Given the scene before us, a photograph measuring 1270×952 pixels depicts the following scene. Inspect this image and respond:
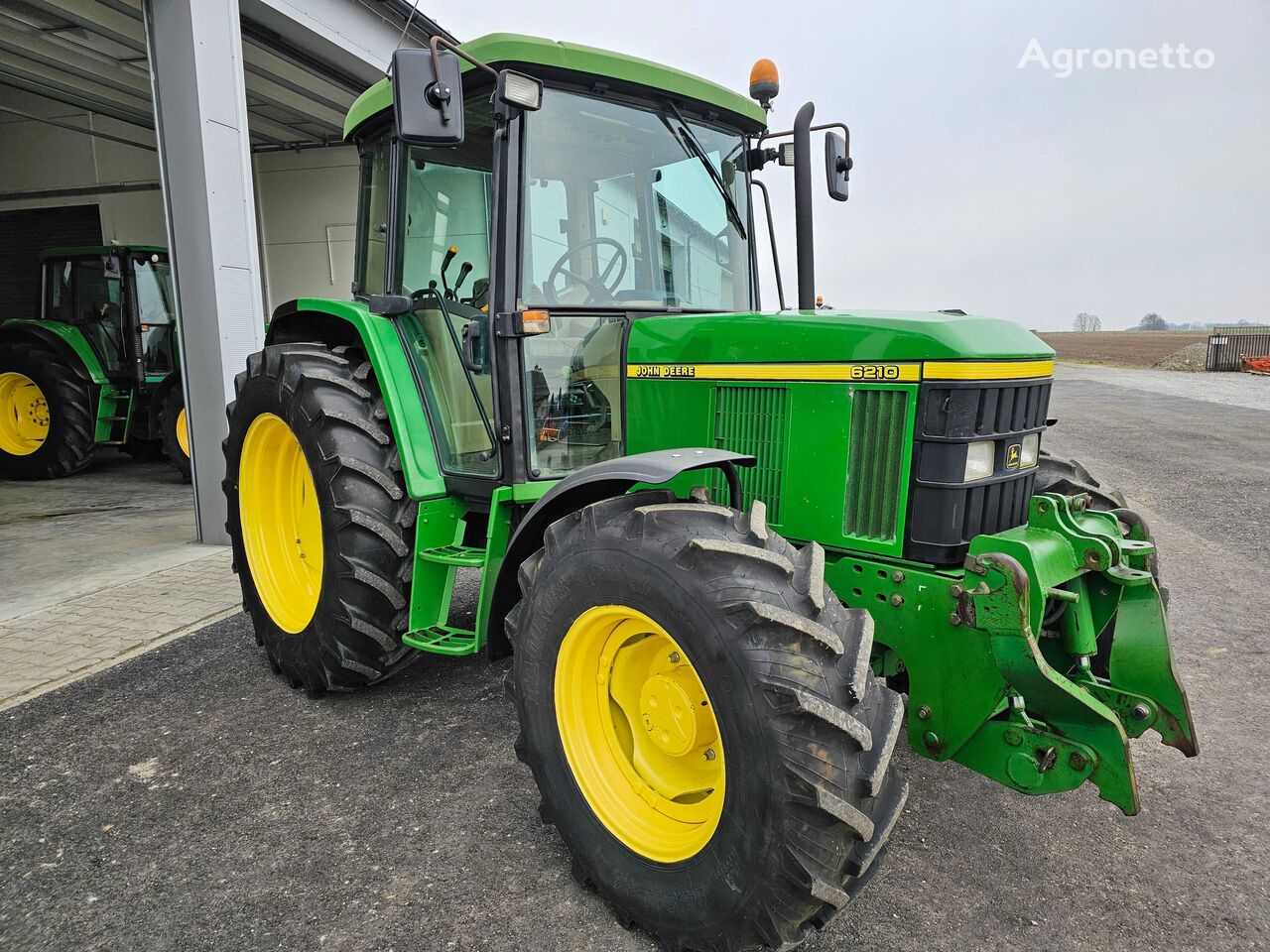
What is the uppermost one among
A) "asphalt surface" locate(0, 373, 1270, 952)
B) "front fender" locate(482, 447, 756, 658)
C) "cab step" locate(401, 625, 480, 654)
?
"front fender" locate(482, 447, 756, 658)

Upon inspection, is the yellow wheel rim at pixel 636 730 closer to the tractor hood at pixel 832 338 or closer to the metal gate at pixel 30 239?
the tractor hood at pixel 832 338

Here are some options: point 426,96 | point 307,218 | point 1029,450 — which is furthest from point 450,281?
point 307,218

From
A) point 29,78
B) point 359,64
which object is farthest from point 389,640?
point 29,78

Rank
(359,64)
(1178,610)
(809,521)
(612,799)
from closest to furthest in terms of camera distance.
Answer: (612,799) < (809,521) < (1178,610) < (359,64)

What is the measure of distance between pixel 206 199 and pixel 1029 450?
5.34m

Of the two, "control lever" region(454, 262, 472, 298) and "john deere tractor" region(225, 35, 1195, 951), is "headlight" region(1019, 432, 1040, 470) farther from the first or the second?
"control lever" region(454, 262, 472, 298)

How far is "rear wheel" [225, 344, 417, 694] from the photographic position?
310cm

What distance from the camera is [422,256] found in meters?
3.34

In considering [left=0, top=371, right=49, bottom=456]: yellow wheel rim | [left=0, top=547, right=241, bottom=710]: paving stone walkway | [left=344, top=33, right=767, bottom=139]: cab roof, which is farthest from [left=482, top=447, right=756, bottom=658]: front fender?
[left=0, top=371, right=49, bottom=456]: yellow wheel rim

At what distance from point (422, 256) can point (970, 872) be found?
286cm

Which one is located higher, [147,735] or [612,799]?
[612,799]

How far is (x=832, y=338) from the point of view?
2.38m

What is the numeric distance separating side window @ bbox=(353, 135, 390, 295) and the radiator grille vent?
2.13m

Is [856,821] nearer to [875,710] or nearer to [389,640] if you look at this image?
[875,710]
